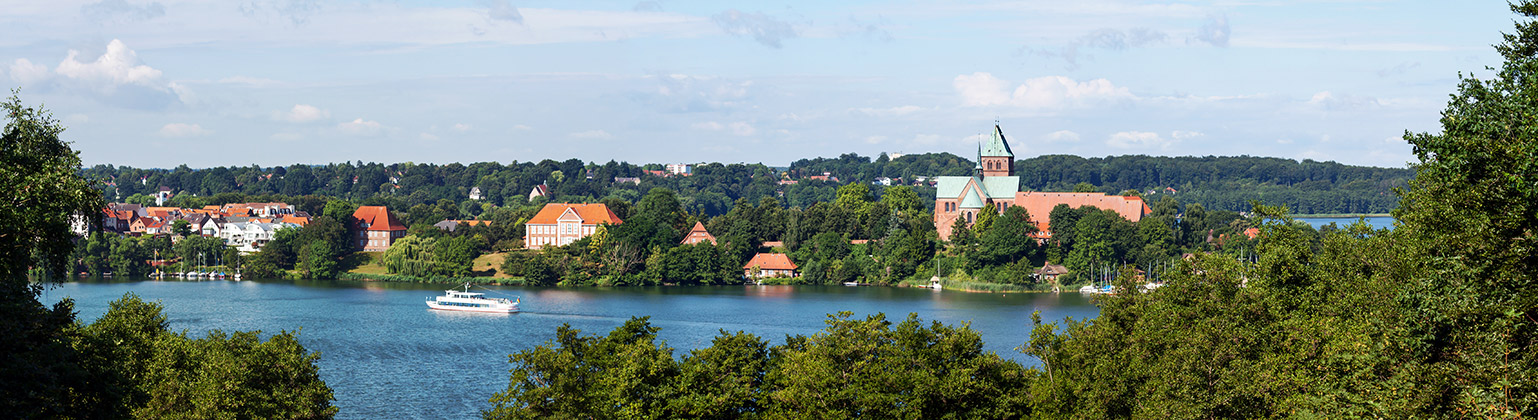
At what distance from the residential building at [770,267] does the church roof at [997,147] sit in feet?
80.6

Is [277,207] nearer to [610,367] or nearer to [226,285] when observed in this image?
[226,285]

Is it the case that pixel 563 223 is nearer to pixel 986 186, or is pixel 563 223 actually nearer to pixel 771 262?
pixel 771 262

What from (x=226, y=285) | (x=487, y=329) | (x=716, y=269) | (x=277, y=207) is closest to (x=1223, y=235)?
(x=716, y=269)

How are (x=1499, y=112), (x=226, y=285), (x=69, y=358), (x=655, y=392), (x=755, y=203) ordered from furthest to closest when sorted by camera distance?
(x=755, y=203), (x=226, y=285), (x=655, y=392), (x=69, y=358), (x=1499, y=112)

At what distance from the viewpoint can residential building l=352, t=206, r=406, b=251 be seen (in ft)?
359

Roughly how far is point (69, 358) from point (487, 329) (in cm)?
4336

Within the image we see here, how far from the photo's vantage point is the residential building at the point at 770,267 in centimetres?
9325

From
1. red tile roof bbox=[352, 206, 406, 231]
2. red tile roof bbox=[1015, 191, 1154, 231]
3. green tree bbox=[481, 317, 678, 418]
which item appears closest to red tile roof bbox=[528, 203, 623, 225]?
red tile roof bbox=[352, 206, 406, 231]

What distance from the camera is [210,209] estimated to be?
437 feet

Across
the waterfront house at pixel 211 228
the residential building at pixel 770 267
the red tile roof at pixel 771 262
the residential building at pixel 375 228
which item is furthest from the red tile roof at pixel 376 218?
the residential building at pixel 770 267

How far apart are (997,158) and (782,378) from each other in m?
89.2

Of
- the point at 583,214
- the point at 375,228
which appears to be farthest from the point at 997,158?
the point at 375,228

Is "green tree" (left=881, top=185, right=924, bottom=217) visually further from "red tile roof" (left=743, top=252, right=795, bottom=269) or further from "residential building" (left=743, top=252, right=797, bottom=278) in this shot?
"residential building" (left=743, top=252, right=797, bottom=278)

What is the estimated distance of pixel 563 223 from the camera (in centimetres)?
11000
